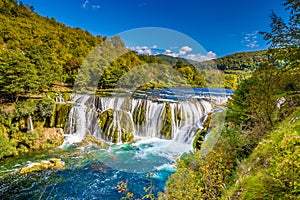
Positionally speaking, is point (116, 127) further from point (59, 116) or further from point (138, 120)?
point (59, 116)

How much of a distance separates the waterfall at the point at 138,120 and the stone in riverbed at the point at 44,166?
114 inches

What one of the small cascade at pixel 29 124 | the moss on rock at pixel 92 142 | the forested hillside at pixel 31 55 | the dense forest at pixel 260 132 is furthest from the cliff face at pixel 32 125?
the dense forest at pixel 260 132

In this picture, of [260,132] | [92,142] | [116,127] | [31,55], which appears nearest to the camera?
[260,132]

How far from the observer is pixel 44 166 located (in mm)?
6961

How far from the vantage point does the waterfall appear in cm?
1016

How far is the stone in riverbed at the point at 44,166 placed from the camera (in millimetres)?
6756

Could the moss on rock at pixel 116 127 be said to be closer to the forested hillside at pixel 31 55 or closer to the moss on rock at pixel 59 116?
the moss on rock at pixel 59 116

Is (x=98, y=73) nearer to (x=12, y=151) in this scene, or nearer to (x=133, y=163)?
(x=12, y=151)

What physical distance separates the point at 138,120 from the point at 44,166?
5.34 m

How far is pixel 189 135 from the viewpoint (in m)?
9.25

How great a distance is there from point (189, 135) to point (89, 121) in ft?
19.5

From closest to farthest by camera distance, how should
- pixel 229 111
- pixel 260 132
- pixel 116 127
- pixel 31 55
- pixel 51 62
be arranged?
pixel 260 132 → pixel 229 111 → pixel 116 127 → pixel 31 55 → pixel 51 62

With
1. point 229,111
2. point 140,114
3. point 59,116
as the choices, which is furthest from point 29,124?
point 229,111

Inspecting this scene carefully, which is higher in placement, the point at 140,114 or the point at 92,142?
the point at 140,114
